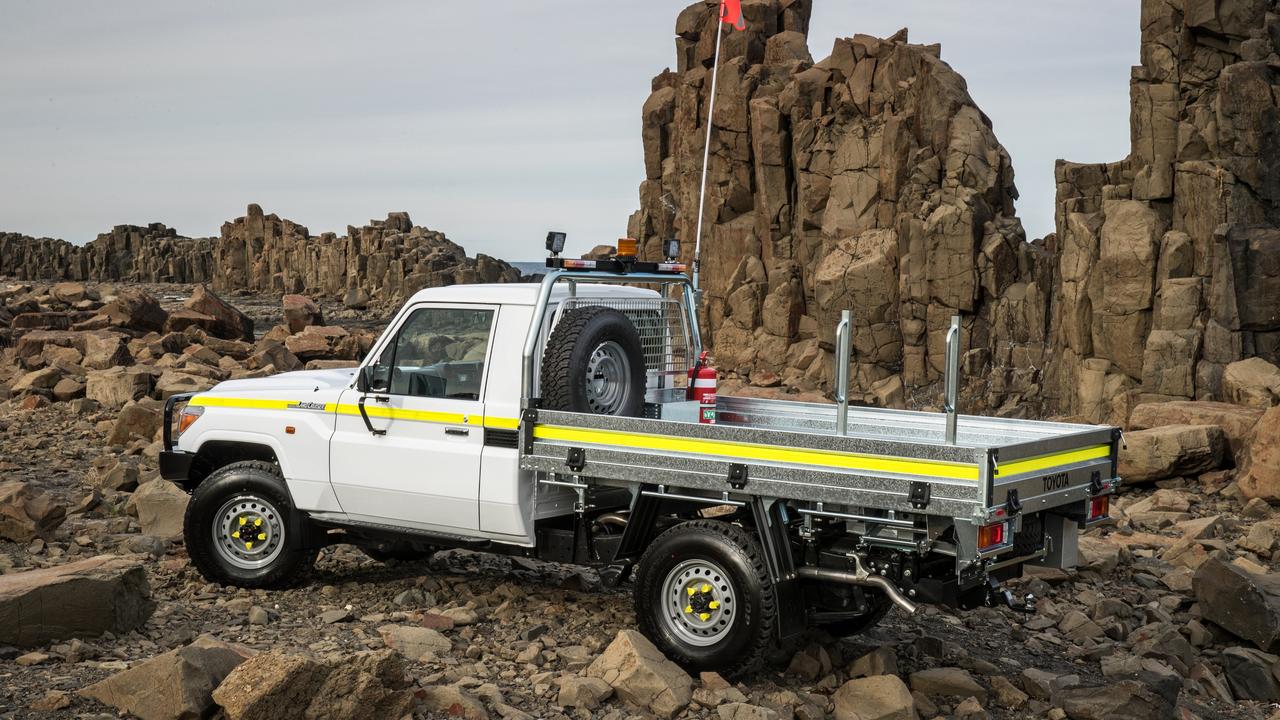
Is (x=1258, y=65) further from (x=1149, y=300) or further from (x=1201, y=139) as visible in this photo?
(x=1149, y=300)

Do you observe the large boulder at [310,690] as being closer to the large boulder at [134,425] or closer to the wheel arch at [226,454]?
the wheel arch at [226,454]

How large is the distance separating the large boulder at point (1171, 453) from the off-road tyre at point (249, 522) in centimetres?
1177

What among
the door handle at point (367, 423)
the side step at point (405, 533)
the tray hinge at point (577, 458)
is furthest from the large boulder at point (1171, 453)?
the door handle at point (367, 423)

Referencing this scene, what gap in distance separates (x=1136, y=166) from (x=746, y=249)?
2438cm

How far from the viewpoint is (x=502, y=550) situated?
8.89 m

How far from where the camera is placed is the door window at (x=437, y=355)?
8.87 meters

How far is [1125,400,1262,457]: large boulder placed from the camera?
58.3 ft

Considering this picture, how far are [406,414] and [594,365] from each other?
4.50 feet

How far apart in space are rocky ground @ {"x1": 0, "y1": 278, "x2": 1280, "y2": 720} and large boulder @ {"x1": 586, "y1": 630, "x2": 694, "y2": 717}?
0.05ft

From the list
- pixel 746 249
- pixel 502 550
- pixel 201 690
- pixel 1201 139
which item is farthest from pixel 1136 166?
pixel 201 690

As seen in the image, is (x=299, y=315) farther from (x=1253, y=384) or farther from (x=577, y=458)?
(x=577, y=458)

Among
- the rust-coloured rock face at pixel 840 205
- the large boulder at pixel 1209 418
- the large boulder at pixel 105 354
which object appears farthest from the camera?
the rust-coloured rock face at pixel 840 205

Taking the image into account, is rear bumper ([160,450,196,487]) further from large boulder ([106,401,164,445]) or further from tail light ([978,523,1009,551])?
large boulder ([106,401,164,445])

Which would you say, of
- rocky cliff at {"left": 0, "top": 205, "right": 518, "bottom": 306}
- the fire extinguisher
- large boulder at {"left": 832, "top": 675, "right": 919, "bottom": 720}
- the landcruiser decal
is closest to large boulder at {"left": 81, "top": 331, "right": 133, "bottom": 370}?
the landcruiser decal
